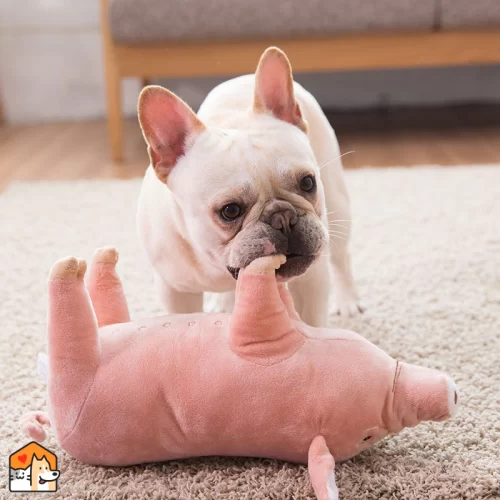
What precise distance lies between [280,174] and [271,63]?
0.70ft

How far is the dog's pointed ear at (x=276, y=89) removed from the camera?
1.16m

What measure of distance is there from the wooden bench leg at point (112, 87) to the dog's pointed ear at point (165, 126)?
1.90 m

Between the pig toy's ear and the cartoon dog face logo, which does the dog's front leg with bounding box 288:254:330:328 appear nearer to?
the pig toy's ear

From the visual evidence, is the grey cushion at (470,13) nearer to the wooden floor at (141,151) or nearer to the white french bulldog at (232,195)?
the wooden floor at (141,151)

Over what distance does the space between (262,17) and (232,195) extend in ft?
6.21

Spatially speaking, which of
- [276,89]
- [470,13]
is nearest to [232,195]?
[276,89]

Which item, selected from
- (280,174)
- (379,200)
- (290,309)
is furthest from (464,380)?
(379,200)

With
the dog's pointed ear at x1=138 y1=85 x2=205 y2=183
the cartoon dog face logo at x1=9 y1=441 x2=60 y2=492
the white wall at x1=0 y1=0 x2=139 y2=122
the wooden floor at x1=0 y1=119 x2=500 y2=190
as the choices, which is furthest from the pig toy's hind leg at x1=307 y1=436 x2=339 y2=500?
the white wall at x1=0 y1=0 x2=139 y2=122

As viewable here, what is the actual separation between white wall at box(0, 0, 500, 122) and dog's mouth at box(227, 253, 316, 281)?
2.90m

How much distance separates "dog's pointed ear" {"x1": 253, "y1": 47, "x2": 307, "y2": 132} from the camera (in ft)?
3.81

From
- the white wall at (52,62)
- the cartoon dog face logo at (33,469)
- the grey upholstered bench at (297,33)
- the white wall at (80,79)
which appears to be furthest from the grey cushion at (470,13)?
the cartoon dog face logo at (33,469)

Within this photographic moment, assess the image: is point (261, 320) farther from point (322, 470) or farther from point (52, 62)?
point (52, 62)

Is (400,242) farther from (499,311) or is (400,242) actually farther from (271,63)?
(271,63)

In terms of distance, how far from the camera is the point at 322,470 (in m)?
0.88
